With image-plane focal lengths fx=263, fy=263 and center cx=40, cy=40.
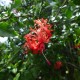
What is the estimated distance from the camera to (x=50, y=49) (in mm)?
1730

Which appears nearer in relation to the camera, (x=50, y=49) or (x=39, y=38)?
(x=39, y=38)

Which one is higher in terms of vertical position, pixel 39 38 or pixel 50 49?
pixel 39 38

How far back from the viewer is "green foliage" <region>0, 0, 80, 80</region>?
5.48 ft

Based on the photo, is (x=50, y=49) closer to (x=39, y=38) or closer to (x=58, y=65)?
(x=58, y=65)

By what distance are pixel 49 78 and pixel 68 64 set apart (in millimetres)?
205

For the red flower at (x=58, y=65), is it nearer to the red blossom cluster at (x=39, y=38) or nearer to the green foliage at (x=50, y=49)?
the green foliage at (x=50, y=49)

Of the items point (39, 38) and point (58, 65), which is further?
point (58, 65)

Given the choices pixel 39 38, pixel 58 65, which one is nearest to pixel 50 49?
pixel 58 65

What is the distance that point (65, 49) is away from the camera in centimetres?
184

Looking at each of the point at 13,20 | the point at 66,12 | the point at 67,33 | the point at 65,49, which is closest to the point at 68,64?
the point at 65,49

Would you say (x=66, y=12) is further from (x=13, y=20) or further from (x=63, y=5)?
(x=13, y=20)

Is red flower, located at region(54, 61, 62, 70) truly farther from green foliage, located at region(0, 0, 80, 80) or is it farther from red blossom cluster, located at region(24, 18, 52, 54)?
red blossom cluster, located at region(24, 18, 52, 54)

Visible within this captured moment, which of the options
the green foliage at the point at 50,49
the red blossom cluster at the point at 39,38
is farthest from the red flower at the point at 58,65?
the red blossom cluster at the point at 39,38

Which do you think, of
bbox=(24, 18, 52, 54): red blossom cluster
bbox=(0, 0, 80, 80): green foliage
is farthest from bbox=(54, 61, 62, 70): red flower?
bbox=(24, 18, 52, 54): red blossom cluster
